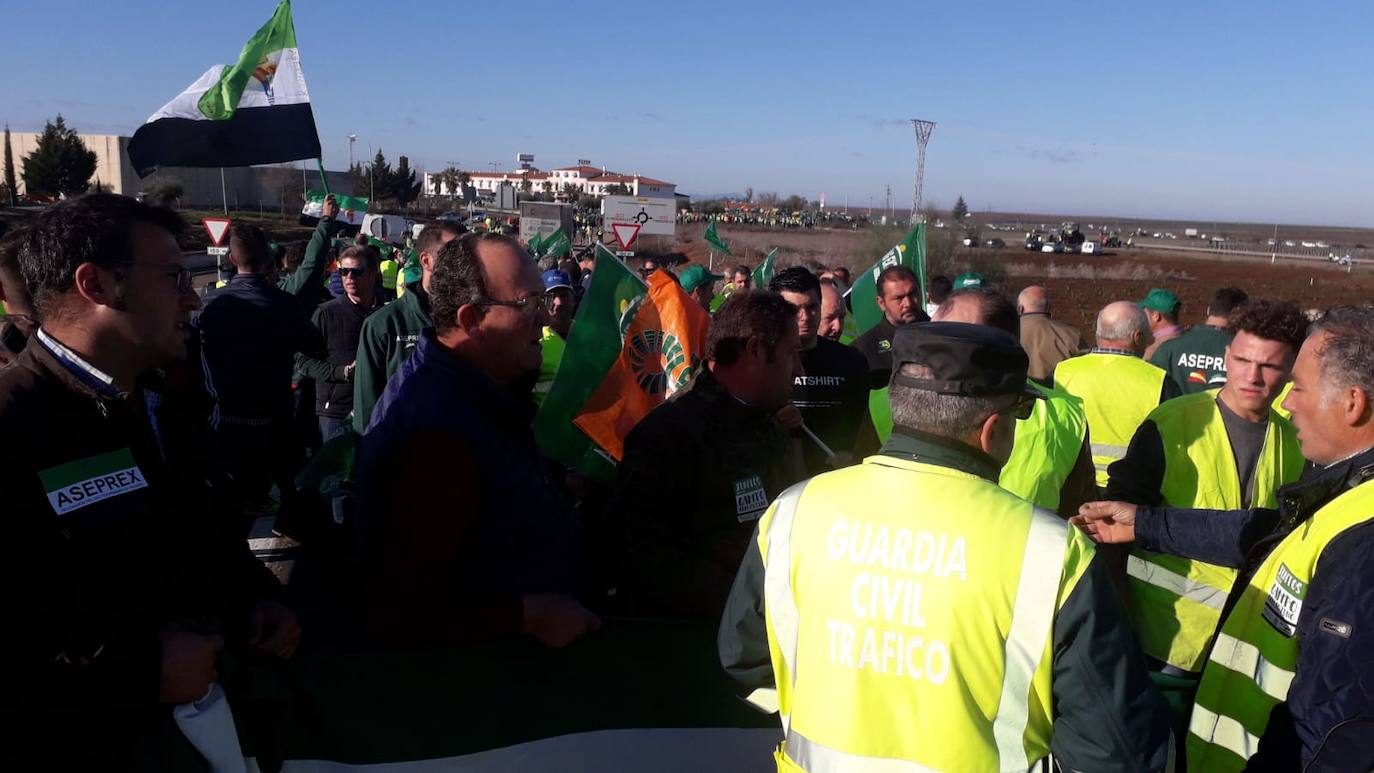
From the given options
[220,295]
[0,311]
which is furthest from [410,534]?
[0,311]

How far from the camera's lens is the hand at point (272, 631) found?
7.89 feet

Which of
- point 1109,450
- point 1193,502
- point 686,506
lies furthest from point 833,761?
point 1109,450

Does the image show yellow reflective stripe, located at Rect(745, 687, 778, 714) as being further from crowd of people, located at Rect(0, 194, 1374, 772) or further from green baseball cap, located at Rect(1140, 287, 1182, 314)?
green baseball cap, located at Rect(1140, 287, 1182, 314)

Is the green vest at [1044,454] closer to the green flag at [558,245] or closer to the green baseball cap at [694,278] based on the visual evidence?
the green baseball cap at [694,278]

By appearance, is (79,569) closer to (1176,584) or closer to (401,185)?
(1176,584)

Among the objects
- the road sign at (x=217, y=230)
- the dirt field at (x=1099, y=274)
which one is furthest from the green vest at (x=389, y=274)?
the dirt field at (x=1099, y=274)

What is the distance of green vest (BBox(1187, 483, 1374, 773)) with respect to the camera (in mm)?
2098

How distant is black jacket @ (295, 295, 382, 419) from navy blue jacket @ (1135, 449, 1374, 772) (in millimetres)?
6420

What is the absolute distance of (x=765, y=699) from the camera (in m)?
2.59

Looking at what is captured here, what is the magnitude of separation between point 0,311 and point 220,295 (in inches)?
51.3

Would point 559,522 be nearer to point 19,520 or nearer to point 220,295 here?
point 19,520

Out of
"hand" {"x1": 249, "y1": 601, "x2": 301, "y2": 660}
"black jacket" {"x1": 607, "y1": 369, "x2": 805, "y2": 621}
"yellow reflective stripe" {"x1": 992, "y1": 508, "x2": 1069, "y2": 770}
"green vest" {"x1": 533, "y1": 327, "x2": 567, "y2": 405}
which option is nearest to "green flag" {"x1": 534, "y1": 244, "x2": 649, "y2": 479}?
"green vest" {"x1": 533, "y1": 327, "x2": 567, "y2": 405}

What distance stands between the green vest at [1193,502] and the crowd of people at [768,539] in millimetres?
12

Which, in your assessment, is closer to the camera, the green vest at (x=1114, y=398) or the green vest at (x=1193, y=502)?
the green vest at (x=1193, y=502)
